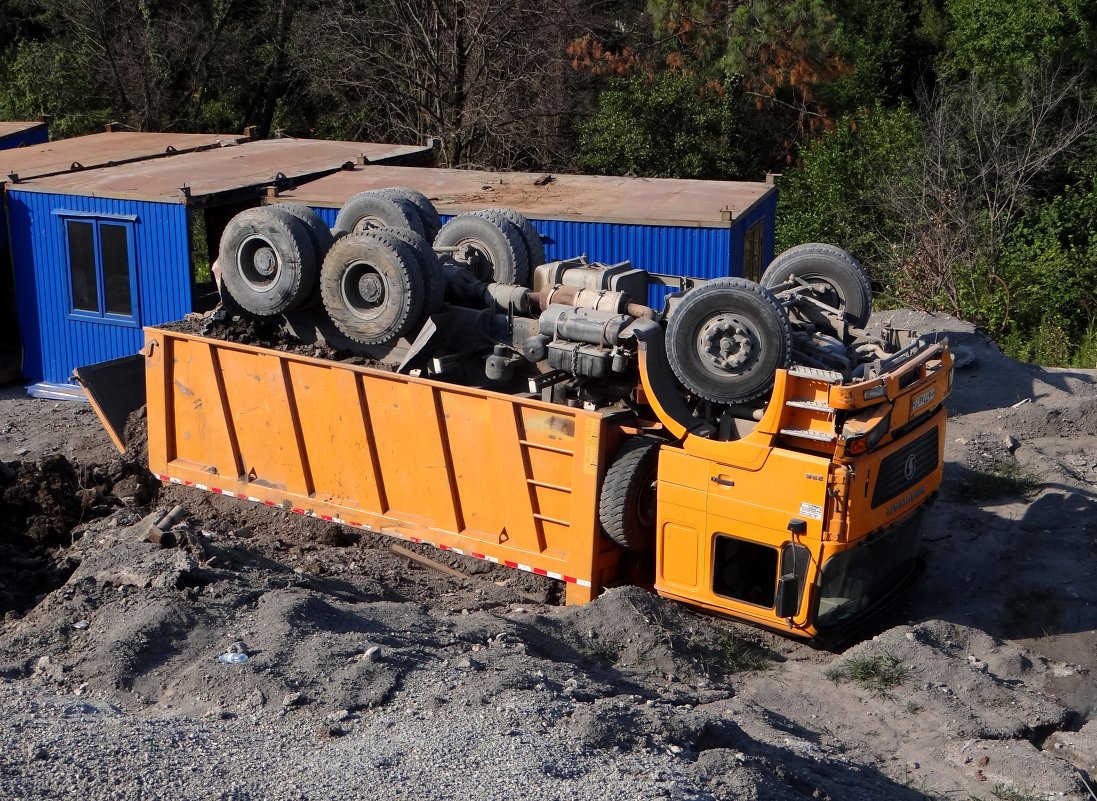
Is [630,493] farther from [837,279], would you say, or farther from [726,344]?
[837,279]

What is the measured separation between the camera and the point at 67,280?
14.3 meters

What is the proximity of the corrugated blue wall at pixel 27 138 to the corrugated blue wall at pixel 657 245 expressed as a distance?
31.4ft

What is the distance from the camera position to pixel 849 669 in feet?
25.9

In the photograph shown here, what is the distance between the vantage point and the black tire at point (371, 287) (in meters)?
8.85

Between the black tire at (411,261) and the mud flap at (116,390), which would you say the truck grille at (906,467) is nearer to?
the black tire at (411,261)

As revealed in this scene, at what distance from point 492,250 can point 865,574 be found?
13.0 ft

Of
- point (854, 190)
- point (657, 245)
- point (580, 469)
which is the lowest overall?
point (580, 469)

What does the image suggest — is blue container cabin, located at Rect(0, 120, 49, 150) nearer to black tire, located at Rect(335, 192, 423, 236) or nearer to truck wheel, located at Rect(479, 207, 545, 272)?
black tire, located at Rect(335, 192, 423, 236)

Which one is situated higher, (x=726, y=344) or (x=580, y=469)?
(x=726, y=344)

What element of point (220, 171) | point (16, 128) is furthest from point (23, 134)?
point (220, 171)

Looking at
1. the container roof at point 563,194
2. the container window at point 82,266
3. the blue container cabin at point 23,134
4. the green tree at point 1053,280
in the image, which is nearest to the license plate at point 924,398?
the container roof at point 563,194

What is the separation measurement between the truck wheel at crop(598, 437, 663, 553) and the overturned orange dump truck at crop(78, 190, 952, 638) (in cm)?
2

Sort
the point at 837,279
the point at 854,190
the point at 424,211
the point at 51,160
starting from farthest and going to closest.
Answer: the point at 854,190 → the point at 51,160 → the point at 424,211 → the point at 837,279

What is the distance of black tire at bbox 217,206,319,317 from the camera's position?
9.39m
